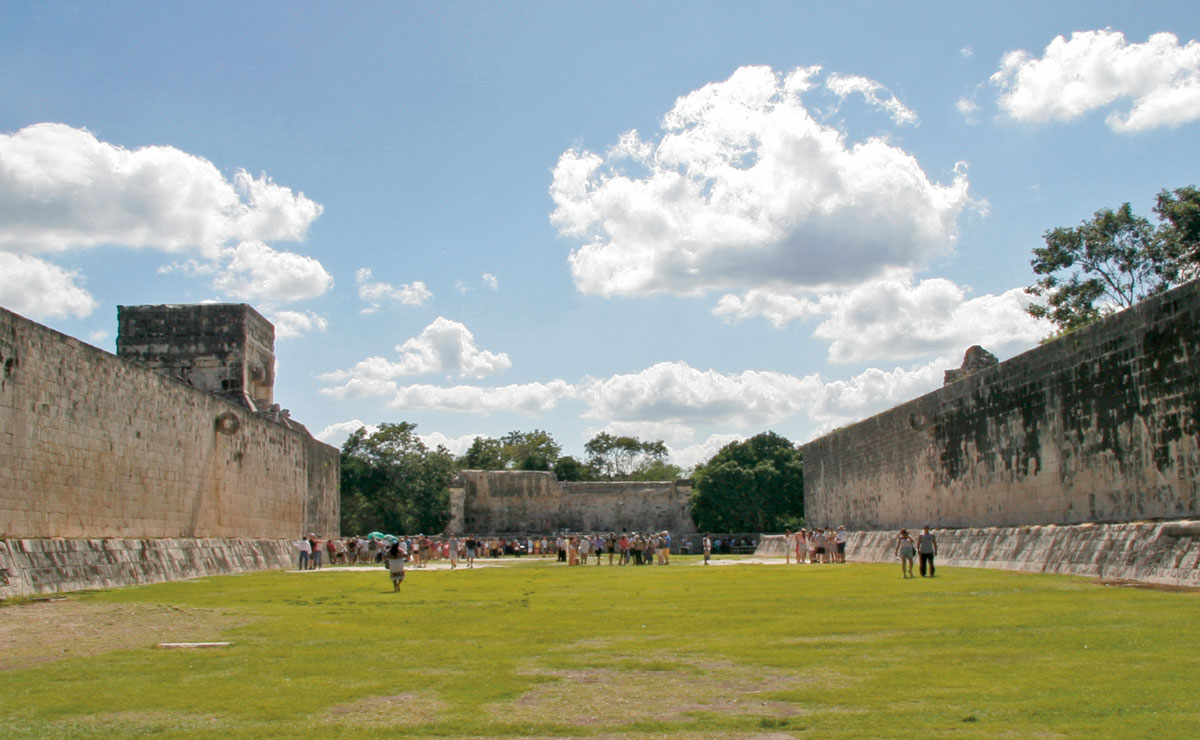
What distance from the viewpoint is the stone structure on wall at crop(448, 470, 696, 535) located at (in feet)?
175

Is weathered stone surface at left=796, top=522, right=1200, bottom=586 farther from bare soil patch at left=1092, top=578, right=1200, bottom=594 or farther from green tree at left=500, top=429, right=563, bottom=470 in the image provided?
green tree at left=500, top=429, right=563, bottom=470

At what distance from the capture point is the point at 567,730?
15.9 feet

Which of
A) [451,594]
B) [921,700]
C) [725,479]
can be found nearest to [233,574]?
[451,594]

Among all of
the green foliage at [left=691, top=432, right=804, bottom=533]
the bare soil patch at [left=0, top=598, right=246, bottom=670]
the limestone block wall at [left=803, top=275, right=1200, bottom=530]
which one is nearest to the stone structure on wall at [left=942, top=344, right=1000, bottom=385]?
the limestone block wall at [left=803, top=275, right=1200, bottom=530]

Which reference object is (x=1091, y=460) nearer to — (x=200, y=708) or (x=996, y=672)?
(x=996, y=672)

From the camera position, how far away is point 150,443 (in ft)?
63.3

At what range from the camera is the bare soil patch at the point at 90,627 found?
782cm

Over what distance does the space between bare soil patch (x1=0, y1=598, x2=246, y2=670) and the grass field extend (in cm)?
5

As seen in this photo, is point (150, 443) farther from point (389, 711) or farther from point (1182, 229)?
point (1182, 229)

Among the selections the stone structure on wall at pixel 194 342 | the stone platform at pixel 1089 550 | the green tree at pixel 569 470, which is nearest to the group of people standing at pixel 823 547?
the stone platform at pixel 1089 550

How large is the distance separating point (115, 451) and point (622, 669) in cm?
1389

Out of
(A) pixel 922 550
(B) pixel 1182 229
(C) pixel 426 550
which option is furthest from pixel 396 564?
(B) pixel 1182 229

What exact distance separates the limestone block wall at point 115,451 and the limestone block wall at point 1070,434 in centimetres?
1583

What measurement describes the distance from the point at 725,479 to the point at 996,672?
1916 inches
